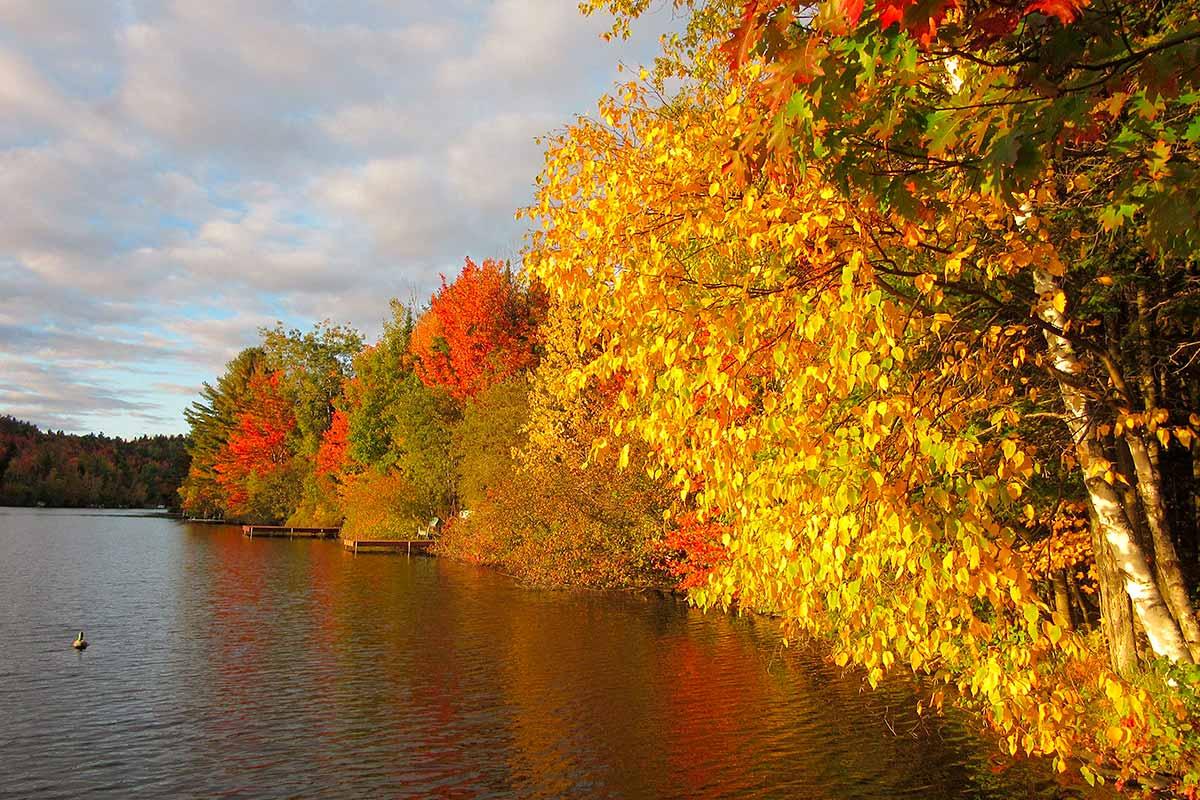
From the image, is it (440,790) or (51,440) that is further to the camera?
(51,440)

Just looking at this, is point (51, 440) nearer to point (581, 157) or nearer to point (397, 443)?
point (397, 443)

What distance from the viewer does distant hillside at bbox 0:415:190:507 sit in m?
120

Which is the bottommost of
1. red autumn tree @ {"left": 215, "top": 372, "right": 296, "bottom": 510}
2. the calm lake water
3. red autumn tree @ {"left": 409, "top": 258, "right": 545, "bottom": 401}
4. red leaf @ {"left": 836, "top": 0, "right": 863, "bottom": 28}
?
the calm lake water

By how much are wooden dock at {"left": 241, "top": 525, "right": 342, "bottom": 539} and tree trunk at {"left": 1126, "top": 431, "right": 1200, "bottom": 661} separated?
177 feet

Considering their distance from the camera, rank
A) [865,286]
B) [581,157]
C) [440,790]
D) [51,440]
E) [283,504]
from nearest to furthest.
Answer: [865,286], [581,157], [440,790], [283,504], [51,440]

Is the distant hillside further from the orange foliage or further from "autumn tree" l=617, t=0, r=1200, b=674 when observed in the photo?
"autumn tree" l=617, t=0, r=1200, b=674

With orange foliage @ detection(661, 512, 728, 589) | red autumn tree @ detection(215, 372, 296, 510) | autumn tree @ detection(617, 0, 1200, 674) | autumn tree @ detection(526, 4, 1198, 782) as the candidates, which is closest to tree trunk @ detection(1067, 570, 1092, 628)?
autumn tree @ detection(617, 0, 1200, 674)

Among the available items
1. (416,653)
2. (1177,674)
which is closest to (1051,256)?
(1177,674)

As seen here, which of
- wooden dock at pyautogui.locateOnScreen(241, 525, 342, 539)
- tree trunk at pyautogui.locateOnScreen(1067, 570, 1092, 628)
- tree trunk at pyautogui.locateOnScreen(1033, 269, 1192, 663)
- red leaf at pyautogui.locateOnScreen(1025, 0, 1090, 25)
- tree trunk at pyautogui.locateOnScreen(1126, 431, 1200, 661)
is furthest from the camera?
wooden dock at pyautogui.locateOnScreen(241, 525, 342, 539)

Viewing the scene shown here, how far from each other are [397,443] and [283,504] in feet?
77.8

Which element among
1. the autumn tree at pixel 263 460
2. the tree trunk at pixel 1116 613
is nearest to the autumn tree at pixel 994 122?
the tree trunk at pixel 1116 613

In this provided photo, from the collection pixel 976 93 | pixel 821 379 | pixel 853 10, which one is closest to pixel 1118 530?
pixel 821 379

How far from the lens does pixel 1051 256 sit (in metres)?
5.47

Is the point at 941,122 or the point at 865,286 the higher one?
the point at 941,122
